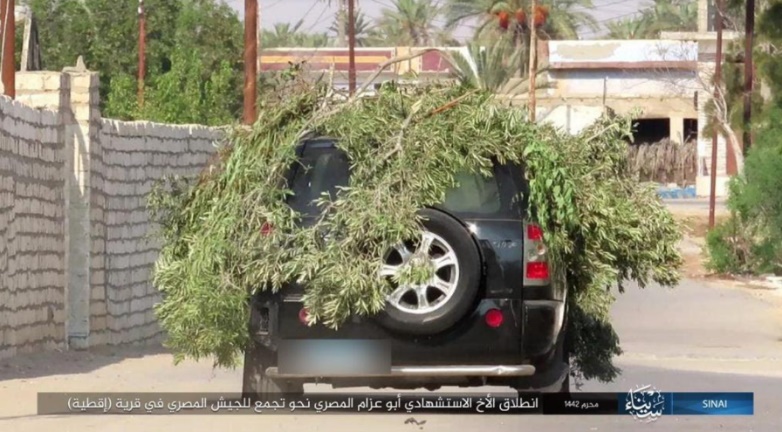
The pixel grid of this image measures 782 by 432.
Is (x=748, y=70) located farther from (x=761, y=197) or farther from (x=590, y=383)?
(x=590, y=383)

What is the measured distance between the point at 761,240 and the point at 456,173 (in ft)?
80.9

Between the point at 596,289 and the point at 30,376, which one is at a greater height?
the point at 596,289

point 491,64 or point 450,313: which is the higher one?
point 491,64

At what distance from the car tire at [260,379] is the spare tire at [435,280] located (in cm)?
82

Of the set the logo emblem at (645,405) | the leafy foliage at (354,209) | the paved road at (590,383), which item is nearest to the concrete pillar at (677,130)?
the paved road at (590,383)

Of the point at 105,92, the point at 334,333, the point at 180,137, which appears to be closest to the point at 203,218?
the point at 334,333

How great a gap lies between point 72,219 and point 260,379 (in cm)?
626

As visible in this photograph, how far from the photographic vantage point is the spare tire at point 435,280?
30.6 ft

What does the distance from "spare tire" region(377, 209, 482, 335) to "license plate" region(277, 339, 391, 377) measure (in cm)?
21

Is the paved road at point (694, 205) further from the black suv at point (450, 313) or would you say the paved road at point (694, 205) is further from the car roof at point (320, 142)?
the black suv at point (450, 313)

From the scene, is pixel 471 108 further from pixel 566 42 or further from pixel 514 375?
pixel 566 42

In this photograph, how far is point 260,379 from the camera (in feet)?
32.7

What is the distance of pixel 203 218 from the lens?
1009cm

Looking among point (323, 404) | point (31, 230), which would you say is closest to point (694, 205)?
point (31, 230)
